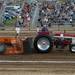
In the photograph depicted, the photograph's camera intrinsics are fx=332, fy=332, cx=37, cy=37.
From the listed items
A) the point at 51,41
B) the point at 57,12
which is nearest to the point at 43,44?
the point at 51,41

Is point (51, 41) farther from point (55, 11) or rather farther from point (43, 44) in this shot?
point (55, 11)

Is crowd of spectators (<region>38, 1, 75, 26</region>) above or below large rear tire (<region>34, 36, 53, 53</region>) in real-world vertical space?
above

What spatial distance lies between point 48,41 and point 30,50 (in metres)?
0.98

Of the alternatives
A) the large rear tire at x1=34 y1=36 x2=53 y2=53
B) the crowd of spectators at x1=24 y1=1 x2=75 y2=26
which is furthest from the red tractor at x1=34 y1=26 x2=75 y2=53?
the crowd of spectators at x1=24 y1=1 x2=75 y2=26

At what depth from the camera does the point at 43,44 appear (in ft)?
44.8

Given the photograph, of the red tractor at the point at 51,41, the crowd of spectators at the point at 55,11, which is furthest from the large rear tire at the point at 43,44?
the crowd of spectators at the point at 55,11

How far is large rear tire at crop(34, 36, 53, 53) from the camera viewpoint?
1354 centimetres

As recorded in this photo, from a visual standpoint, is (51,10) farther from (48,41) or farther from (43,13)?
(48,41)

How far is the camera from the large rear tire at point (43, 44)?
13539 mm

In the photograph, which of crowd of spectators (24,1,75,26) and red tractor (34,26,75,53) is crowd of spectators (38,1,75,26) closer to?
crowd of spectators (24,1,75,26)

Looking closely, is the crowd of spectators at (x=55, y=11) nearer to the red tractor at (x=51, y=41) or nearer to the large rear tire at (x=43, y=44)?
the red tractor at (x=51, y=41)

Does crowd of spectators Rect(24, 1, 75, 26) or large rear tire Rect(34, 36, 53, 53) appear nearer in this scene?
large rear tire Rect(34, 36, 53, 53)

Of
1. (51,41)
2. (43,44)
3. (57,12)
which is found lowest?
(43,44)

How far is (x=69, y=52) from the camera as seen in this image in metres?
14.1
